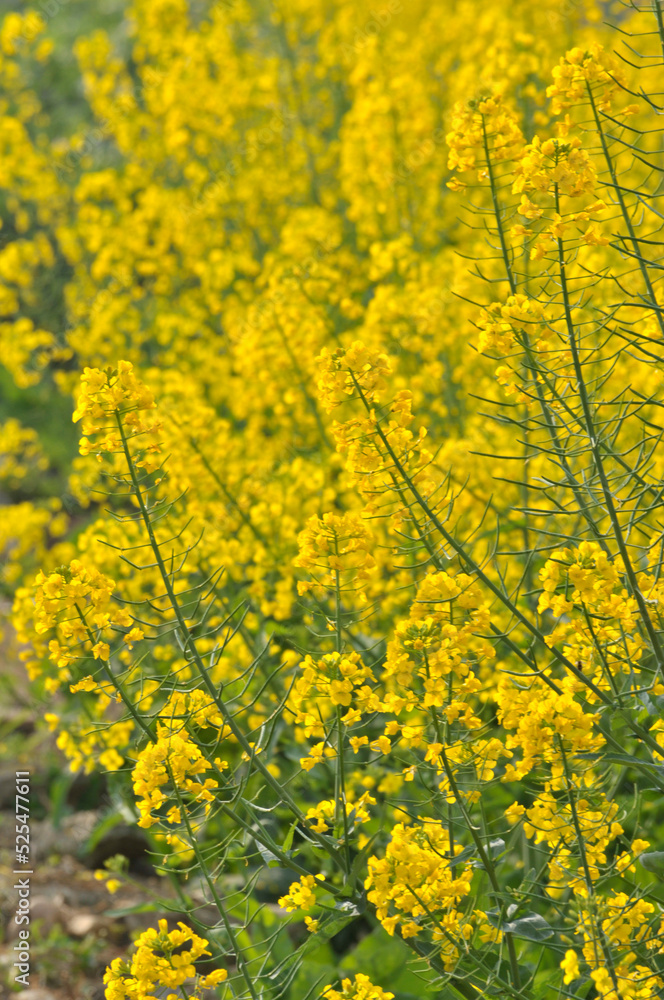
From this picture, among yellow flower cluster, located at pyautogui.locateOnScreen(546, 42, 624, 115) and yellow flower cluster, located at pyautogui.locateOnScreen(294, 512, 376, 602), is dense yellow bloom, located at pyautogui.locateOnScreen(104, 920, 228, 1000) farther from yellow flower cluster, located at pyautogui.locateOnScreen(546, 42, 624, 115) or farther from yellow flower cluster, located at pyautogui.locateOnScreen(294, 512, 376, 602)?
yellow flower cluster, located at pyautogui.locateOnScreen(546, 42, 624, 115)

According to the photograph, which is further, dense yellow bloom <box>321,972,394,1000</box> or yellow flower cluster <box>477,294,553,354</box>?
yellow flower cluster <box>477,294,553,354</box>

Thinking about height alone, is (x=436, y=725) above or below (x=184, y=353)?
below

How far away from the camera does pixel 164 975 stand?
83.0 inches

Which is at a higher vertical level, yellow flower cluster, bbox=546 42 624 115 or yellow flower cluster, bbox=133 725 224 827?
yellow flower cluster, bbox=546 42 624 115

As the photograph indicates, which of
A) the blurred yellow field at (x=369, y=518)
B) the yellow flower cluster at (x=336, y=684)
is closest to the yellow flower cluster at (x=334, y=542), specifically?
the blurred yellow field at (x=369, y=518)

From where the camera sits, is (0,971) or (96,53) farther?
(96,53)

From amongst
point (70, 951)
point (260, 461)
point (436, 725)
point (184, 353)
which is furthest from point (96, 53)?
point (436, 725)

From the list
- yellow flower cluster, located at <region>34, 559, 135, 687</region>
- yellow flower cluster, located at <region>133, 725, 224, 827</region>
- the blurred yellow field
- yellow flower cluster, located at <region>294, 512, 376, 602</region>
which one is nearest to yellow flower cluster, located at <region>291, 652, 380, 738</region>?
the blurred yellow field

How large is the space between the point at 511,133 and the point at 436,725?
139cm

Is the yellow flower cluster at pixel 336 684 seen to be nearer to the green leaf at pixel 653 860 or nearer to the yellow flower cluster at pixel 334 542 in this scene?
the yellow flower cluster at pixel 334 542

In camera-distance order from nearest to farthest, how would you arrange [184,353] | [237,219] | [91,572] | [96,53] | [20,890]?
[91,572], [20,890], [184,353], [237,219], [96,53]

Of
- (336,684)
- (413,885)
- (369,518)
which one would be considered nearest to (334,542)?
(369,518)

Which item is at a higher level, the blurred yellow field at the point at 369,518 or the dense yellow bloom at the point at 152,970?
the blurred yellow field at the point at 369,518

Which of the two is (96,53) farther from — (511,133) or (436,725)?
(436,725)
